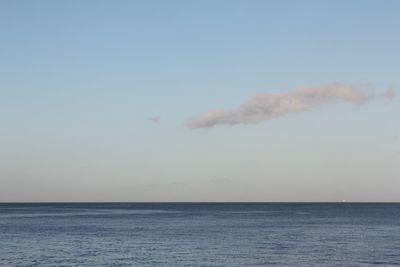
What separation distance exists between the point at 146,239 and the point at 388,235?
3995cm

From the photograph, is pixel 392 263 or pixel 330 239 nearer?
pixel 392 263

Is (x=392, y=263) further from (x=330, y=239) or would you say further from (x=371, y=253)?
(x=330, y=239)

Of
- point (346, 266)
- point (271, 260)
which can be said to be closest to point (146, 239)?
point (271, 260)

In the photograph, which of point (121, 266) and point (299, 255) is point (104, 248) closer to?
point (121, 266)

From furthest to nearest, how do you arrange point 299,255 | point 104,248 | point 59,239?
1. point 59,239
2. point 104,248
3. point 299,255

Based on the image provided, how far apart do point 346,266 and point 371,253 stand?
12.7 metres

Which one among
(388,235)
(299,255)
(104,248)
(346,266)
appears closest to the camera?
(346,266)

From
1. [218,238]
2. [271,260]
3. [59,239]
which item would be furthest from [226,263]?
[59,239]

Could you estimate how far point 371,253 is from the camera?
69.6 m

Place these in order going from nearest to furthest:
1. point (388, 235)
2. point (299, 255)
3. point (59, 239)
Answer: point (299, 255)
point (59, 239)
point (388, 235)

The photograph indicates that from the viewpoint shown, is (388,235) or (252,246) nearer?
(252,246)

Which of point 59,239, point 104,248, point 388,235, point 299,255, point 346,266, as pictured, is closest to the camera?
point 346,266

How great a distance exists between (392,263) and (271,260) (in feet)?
39.5

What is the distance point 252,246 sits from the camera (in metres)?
77.4
